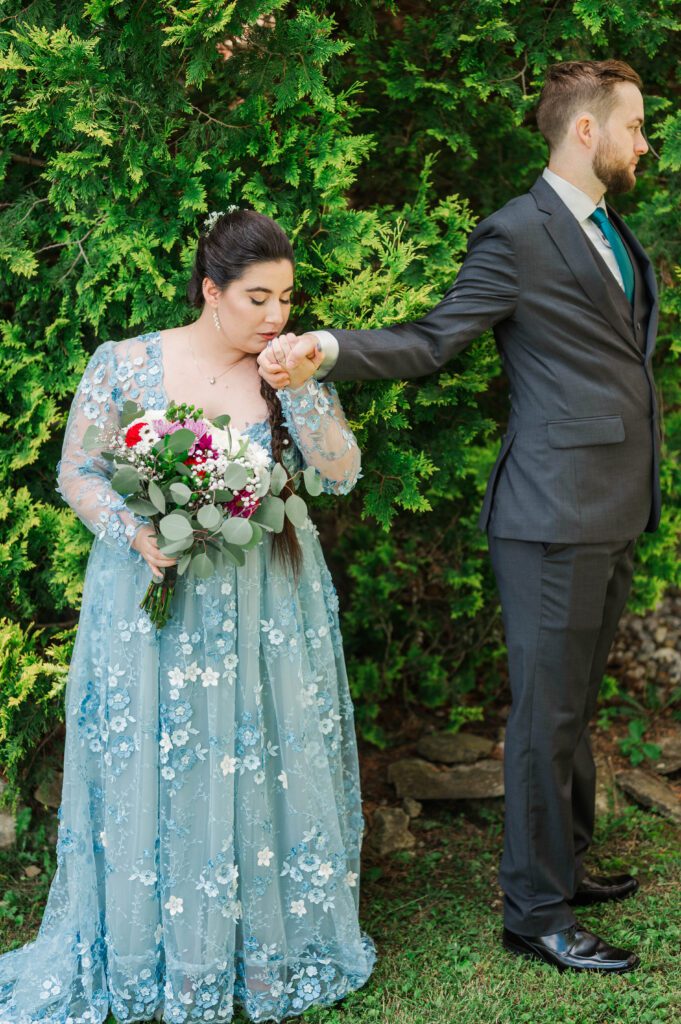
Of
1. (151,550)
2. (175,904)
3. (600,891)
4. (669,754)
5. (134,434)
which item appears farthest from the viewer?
(669,754)

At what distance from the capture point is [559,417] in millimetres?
3080

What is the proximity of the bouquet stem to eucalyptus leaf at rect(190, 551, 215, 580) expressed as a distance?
137 mm

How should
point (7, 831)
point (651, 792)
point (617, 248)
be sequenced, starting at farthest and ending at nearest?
point (651, 792) → point (7, 831) → point (617, 248)

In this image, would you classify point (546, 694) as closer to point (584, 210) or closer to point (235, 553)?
point (235, 553)

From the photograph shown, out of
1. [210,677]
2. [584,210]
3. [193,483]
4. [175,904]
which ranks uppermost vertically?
[584,210]

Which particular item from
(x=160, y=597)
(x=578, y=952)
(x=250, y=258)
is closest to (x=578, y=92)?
(x=250, y=258)

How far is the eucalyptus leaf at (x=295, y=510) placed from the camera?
2.88 metres

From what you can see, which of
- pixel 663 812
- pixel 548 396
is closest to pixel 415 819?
pixel 663 812

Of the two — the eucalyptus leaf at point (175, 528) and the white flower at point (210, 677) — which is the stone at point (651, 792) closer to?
the white flower at point (210, 677)

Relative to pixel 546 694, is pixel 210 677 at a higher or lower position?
higher

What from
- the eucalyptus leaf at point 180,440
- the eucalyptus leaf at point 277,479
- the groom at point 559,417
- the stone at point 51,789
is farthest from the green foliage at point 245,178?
the eucalyptus leaf at point 180,440

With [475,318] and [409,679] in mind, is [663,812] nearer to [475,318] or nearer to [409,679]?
[409,679]

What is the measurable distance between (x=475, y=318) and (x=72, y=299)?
5.25 feet

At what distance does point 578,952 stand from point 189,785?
4.62 feet
